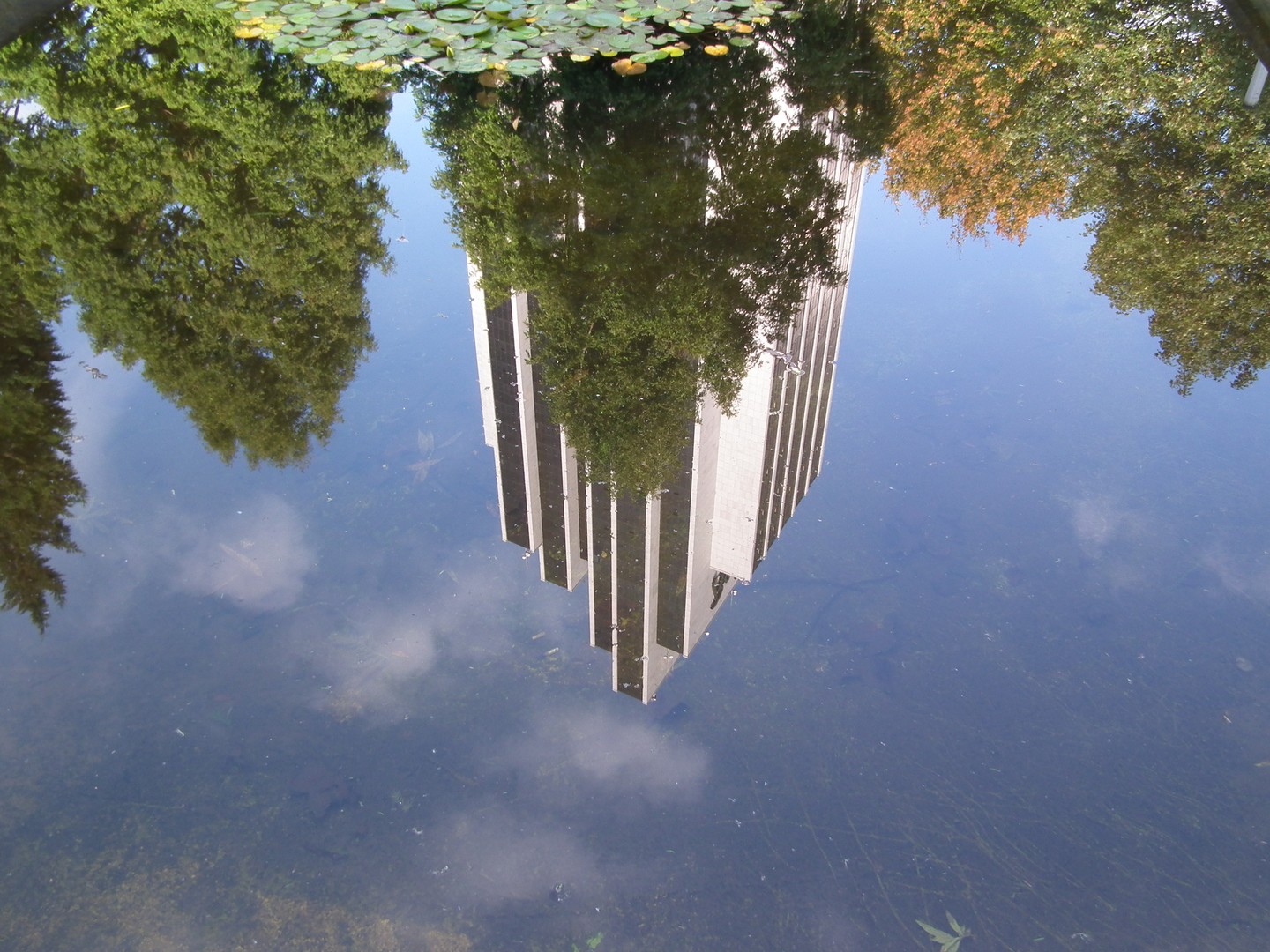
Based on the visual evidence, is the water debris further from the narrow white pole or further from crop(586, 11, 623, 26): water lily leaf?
the narrow white pole

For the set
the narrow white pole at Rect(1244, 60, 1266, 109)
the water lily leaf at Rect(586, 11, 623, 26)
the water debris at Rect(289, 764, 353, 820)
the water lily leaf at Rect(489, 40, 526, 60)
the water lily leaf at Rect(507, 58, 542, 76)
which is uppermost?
the water lily leaf at Rect(586, 11, 623, 26)

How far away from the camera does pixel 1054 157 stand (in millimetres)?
12023

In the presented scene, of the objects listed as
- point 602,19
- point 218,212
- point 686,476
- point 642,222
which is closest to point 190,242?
point 218,212

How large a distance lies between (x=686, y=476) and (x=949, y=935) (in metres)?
5.75

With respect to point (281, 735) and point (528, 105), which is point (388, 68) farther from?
point (281, 735)

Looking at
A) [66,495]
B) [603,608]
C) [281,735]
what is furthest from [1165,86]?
[66,495]

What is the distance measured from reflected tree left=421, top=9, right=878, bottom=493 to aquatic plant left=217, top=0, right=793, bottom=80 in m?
0.36

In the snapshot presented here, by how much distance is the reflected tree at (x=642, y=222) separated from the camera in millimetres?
9742

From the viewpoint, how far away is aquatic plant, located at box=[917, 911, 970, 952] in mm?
6934

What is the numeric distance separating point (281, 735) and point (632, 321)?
5517 millimetres

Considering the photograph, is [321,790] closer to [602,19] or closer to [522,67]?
[522,67]

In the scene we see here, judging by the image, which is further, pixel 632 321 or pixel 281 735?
pixel 632 321

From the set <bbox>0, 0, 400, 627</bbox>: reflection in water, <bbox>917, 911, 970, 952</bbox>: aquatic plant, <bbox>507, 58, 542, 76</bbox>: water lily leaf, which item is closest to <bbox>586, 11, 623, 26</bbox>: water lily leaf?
<bbox>507, 58, 542, 76</bbox>: water lily leaf

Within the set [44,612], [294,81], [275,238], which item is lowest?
[44,612]
